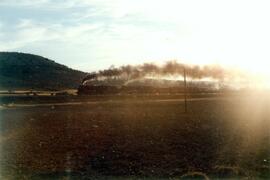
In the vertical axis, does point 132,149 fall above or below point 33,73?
below

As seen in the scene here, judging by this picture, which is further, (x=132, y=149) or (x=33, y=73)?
(x=33, y=73)

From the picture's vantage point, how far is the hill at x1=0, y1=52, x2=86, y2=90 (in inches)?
5443

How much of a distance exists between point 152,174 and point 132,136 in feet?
21.9

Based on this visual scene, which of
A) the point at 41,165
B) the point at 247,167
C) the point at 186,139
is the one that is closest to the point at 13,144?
the point at 41,165

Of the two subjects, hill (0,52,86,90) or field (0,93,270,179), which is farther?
hill (0,52,86,90)

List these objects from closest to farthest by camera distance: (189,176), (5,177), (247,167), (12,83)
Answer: (5,177) < (189,176) < (247,167) < (12,83)

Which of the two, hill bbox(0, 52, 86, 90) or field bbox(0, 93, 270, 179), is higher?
hill bbox(0, 52, 86, 90)

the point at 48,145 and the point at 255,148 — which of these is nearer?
the point at 48,145

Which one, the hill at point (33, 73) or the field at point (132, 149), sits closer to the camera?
the field at point (132, 149)

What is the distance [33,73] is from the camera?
156 meters

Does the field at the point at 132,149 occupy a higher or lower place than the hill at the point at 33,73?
lower

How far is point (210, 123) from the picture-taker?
2997 centimetres

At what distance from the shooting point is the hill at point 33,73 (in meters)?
138

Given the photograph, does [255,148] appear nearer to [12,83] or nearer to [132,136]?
[132,136]
